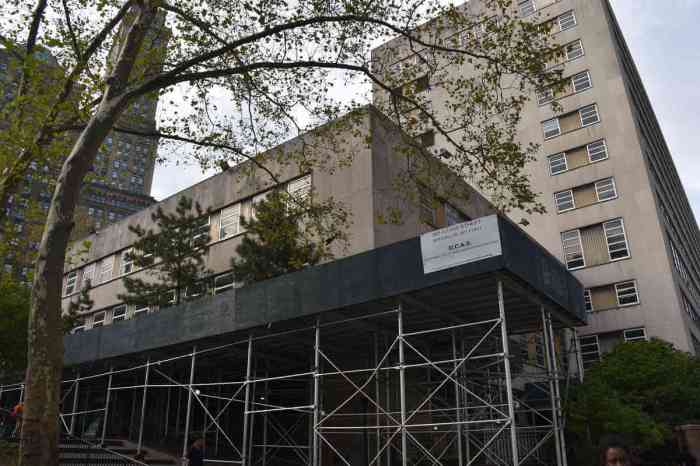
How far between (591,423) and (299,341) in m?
9.07

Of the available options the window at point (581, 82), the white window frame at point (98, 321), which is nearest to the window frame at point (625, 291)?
Result: the window at point (581, 82)

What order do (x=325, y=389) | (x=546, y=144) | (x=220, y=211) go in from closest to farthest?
(x=325, y=389), (x=220, y=211), (x=546, y=144)

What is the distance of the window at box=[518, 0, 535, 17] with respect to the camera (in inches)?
1679

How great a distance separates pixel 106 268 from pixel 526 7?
34329 millimetres

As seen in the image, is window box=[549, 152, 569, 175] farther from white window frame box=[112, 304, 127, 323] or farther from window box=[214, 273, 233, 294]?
white window frame box=[112, 304, 127, 323]

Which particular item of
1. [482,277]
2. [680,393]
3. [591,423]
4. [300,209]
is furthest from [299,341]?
[680,393]

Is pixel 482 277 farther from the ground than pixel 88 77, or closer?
closer

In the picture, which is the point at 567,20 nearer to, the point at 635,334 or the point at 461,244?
the point at 635,334

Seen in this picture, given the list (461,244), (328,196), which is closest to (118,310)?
(328,196)

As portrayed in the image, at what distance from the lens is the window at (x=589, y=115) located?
3681 cm

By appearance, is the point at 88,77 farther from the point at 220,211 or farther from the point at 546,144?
the point at 546,144

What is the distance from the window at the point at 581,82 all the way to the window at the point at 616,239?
9622mm

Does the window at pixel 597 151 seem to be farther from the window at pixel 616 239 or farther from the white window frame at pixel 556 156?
the window at pixel 616 239

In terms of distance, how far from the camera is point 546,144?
126 feet
